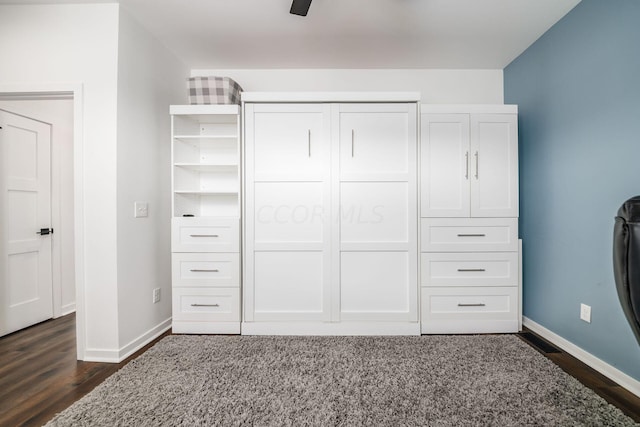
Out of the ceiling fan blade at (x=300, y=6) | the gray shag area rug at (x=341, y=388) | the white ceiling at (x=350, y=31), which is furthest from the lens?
the white ceiling at (x=350, y=31)

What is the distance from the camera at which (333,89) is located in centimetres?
314

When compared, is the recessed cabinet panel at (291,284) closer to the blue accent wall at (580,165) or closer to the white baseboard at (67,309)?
the blue accent wall at (580,165)

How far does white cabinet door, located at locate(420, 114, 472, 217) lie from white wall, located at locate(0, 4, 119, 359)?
8.16 ft

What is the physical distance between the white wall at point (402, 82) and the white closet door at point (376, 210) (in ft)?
2.64

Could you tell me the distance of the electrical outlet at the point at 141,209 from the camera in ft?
7.38

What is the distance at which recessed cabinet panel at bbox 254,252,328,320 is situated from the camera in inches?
99.5

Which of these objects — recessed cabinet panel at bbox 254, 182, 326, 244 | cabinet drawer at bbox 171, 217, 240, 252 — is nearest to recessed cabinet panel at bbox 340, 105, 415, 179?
recessed cabinet panel at bbox 254, 182, 326, 244

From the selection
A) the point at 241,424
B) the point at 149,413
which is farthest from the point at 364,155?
the point at 149,413

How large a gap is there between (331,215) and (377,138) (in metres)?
0.79

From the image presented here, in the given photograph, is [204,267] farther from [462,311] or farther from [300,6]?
[462,311]

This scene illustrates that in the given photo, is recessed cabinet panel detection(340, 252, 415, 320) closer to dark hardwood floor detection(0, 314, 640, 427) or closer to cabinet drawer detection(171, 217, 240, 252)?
cabinet drawer detection(171, 217, 240, 252)

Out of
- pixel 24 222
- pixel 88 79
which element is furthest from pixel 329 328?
pixel 24 222

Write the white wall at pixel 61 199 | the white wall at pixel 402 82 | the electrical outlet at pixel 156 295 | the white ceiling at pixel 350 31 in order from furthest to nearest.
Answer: the white wall at pixel 402 82
the white wall at pixel 61 199
the electrical outlet at pixel 156 295
the white ceiling at pixel 350 31

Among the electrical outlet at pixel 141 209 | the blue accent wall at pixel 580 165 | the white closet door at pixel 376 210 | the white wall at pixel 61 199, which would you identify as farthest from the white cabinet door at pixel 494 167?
the white wall at pixel 61 199
